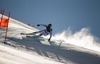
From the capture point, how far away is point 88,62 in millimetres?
17344

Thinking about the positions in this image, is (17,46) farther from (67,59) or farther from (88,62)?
(88,62)

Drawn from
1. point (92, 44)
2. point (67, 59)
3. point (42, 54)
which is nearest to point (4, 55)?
point (42, 54)

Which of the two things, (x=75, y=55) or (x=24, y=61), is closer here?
(x=24, y=61)

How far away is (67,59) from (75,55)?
7.04 feet

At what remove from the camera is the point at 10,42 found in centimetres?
1942

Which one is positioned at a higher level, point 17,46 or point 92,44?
point 92,44

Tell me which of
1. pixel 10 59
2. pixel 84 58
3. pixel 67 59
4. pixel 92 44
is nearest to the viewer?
pixel 10 59

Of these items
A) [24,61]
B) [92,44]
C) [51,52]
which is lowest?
[24,61]

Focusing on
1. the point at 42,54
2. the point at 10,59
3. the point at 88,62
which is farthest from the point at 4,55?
the point at 88,62

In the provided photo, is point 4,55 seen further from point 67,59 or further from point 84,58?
point 84,58

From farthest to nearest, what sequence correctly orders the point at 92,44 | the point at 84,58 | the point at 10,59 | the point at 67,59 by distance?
the point at 92,44 < the point at 84,58 < the point at 67,59 < the point at 10,59

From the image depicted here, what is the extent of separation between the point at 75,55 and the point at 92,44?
691 inches

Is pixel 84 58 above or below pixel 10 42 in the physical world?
below

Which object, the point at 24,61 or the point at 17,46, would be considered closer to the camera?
the point at 24,61
